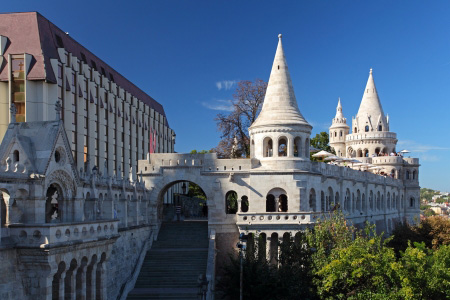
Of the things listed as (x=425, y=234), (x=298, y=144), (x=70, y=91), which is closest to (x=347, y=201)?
Result: (x=425, y=234)

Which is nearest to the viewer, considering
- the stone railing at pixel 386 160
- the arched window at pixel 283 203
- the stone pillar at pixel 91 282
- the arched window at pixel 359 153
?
the stone pillar at pixel 91 282

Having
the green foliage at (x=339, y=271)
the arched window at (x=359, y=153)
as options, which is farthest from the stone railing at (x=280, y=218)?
the arched window at (x=359, y=153)

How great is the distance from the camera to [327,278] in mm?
29250

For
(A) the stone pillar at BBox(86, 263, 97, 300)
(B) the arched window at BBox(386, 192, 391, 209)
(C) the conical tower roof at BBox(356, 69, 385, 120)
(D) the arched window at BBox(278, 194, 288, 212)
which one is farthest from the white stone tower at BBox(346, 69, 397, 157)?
(A) the stone pillar at BBox(86, 263, 97, 300)

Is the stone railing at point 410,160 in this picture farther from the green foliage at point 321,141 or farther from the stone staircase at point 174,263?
the stone staircase at point 174,263

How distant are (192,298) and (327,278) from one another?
26.0ft

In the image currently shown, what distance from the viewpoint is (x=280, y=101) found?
1593 inches

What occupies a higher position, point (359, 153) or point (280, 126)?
point (359, 153)

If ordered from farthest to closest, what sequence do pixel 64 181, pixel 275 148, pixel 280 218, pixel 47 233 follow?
pixel 275 148 < pixel 280 218 < pixel 64 181 < pixel 47 233

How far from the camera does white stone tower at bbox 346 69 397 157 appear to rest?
74.6m

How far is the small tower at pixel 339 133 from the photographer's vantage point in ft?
271

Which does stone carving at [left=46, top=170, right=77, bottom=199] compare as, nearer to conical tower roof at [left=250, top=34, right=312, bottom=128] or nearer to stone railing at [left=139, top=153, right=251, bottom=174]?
stone railing at [left=139, top=153, right=251, bottom=174]

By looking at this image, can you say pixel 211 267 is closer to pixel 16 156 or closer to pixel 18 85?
pixel 16 156

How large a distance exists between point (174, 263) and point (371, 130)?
47.0 meters
